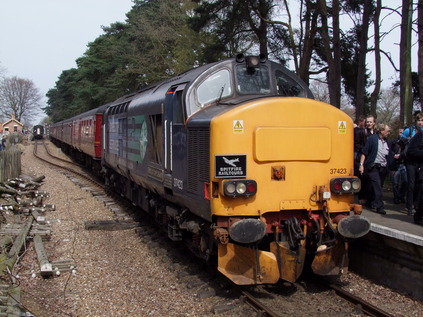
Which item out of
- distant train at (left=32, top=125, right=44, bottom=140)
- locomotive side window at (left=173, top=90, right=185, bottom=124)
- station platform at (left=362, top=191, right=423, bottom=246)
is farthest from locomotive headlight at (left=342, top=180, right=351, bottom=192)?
distant train at (left=32, top=125, right=44, bottom=140)

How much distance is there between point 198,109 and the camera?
262 inches

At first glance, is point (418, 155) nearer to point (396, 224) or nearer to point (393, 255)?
point (396, 224)

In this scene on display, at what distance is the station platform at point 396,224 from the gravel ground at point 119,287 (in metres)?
0.80

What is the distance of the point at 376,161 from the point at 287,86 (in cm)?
257

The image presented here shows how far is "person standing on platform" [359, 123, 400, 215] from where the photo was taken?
28.0 feet

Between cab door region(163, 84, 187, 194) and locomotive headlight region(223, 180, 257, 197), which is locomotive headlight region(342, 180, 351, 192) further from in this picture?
cab door region(163, 84, 187, 194)

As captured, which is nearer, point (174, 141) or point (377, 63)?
point (174, 141)

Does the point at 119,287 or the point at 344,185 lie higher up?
the point at 344,185

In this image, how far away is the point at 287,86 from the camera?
718 centimetres

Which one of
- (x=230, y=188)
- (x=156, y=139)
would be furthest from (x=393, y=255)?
(x=156, y=139)

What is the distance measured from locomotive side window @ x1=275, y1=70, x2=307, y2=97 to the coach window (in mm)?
774

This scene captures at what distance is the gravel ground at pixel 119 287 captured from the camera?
5.94 m

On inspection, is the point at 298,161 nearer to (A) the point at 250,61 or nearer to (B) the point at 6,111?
(A) the point at 250,61

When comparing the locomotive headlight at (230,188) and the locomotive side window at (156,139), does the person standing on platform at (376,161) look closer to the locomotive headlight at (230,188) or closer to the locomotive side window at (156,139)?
the locomotive side window at (156,139)
